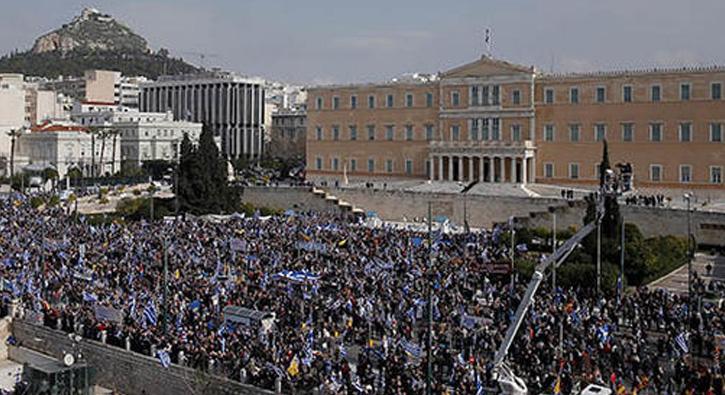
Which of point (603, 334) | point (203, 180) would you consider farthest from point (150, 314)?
point (203, 180)

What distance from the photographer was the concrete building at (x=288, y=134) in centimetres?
12106

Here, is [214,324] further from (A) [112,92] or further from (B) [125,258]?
(A) [112,92]

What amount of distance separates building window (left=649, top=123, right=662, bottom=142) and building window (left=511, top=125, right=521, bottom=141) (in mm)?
8826

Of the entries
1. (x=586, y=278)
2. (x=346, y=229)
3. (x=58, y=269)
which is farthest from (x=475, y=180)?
(x=58, y=269)

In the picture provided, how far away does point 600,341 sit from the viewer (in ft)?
71.8

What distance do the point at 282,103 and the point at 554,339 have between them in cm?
13905

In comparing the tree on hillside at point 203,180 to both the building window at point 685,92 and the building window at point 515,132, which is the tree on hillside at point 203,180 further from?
the building window at point 685,92

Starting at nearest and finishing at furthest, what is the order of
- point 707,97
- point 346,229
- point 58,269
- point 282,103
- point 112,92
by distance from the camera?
1. point 58,269
2. point 346,229
3. point 707,97
4. point 112,92
5. point 282,103

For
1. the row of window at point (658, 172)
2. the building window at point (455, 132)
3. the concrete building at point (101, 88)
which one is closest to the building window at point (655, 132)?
the row of window at point (658, 172)

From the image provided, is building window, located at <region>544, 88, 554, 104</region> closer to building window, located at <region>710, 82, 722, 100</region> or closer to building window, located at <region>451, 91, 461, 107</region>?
building window, located at <region>451, 91, 461, 107</region>

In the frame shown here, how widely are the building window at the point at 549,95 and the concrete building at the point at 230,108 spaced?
7470 centimetres

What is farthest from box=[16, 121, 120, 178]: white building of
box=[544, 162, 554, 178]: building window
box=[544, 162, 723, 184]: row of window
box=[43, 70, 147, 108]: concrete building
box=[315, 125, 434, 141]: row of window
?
box=[544, 162, 723, 184]: row of window

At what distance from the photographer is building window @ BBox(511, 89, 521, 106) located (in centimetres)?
5853

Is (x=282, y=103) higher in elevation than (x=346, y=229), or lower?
higher
